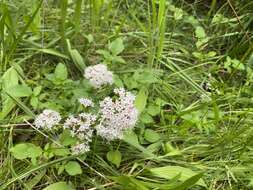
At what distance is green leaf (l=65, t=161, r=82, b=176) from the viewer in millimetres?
1545

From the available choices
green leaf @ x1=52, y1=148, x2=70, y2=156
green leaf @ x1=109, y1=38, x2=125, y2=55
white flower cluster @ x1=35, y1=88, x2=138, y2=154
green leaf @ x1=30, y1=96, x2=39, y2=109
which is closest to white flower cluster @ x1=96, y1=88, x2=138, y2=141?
white flower cluster @ x1=35, y1=88, x2=138, y2=154

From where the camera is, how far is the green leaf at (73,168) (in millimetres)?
1545

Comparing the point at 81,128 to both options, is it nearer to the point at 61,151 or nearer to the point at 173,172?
the point at 61,151

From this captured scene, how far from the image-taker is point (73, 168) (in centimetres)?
156

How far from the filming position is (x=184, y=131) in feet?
5.86

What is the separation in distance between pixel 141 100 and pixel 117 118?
235mm

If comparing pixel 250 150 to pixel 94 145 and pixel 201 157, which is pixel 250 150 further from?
pixel 94 145

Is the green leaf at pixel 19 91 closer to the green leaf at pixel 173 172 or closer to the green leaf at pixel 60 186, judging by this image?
the green leaf at pixel 60 186

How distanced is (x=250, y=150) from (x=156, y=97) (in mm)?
394

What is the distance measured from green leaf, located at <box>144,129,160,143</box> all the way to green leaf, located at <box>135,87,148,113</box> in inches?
3.0

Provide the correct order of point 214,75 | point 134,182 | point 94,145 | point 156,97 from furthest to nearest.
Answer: point 214,75 < point 156,97 < point 94,145 < point 134,182

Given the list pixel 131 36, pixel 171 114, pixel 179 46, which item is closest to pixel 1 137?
pixel 171 114

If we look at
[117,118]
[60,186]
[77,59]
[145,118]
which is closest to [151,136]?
[145,118]

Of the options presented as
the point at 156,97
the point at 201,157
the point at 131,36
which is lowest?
the point at 201,157
